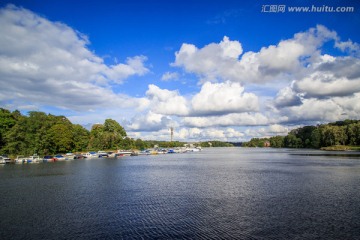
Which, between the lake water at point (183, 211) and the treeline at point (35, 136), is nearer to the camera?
the lake water at point (183, 211)

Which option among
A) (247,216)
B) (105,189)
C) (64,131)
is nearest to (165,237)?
(247,216)

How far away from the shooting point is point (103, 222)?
22.4 m

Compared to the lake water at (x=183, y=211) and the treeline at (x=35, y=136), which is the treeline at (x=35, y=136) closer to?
the treeline at (x=35, y=136)

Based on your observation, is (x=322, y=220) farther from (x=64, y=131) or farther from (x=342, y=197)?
(x=64, y=131)

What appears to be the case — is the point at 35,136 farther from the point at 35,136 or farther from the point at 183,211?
the point at 183,211

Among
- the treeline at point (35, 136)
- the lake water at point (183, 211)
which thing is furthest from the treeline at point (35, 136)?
the lake water at point (183, 211)

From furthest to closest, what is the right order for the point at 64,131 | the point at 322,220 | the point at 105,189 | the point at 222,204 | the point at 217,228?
the point at 64,131 → the point at 105,189 → the point at 222,204 → the point at 322,220 → the point at 217,228

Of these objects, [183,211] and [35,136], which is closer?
[183,211]

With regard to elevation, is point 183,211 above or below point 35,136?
below

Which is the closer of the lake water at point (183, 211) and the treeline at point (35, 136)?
the lake water at point (183, 211)

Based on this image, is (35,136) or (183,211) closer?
(183,211)

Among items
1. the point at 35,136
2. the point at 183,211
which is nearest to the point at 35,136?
the point at 35,136

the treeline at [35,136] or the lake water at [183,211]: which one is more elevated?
the treeline at [35,136]

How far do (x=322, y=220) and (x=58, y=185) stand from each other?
3529 centimetres
